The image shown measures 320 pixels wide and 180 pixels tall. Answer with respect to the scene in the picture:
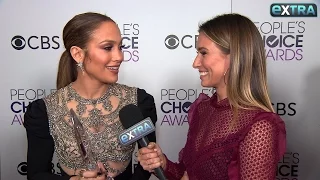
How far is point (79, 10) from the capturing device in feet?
8.16

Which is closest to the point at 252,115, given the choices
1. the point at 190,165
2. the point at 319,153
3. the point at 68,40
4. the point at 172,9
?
the point at 190,165

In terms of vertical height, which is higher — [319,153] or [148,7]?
[148,7]

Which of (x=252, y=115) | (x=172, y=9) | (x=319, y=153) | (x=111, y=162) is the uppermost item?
(x=172, y=9)

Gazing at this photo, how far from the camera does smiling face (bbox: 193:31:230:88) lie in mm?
1247

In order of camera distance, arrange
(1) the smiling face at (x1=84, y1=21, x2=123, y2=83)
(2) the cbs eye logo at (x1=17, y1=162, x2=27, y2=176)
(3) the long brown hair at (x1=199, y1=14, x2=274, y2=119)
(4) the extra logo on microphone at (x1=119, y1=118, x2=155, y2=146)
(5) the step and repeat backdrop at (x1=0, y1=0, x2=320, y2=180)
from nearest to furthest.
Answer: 1. (4) the extra logo on microphone at (x1=119, y1=118, x2=155, y2=146)
2. (3) the long brown hair at (x1=199, y1=14, x2=274, y2=119)
3. (1) the smiling face at (x1=84, y1=21, x2=123, y2=83)
4. (5) the step and repeat backdrop at (x1=0, y1=0, x2=320, y2=180)
5. (2) the cbs eye logo at (x1=17, y1=162, x2=27, y2=176)

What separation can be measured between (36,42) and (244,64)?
1.72 m

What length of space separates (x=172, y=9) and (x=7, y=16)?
109 centimetres

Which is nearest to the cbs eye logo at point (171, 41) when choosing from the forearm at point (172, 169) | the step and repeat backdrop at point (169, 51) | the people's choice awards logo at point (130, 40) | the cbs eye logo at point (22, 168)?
the step and repeat backdrop at point (169, 51)

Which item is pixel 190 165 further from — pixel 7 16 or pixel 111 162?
pixel 7 16

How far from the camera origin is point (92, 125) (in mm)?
1427

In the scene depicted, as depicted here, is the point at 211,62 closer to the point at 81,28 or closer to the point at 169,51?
the point at 81,28

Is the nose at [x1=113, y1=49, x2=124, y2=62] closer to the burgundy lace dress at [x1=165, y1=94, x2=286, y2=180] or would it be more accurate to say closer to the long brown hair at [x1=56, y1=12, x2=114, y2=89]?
the long brown hair at [x1=56, y1=12, x2=114, y2=89]

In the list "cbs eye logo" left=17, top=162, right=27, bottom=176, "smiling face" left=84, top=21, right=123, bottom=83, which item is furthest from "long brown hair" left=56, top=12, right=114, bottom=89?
"cbs eye logo" left=17, top=162, right=27, bottom=176

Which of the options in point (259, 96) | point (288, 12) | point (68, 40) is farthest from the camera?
point (288, 12)
